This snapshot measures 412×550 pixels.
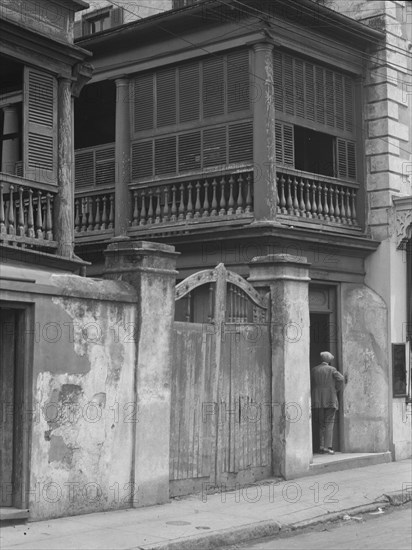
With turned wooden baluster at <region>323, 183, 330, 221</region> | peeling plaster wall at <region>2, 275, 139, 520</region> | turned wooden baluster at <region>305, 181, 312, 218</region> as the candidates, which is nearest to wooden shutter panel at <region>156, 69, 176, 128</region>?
turned wooden baluster at <region>305, 181, 312, 218</region>

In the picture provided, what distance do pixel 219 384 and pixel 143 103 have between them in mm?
6547

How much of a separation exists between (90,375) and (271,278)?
362 cm

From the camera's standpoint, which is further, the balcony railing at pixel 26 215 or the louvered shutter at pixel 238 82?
the louvered shutter at pixel 238 82

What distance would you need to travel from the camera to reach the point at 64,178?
12227 mm

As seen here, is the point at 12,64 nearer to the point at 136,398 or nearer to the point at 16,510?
the point at 136,398

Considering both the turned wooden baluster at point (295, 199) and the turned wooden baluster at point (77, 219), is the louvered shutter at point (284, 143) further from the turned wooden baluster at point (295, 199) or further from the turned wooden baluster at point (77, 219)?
the turned wooden baluster at point (77, 219)

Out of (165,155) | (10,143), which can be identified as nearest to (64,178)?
(10,143)

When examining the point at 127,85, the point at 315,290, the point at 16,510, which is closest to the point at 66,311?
the point at 16,510

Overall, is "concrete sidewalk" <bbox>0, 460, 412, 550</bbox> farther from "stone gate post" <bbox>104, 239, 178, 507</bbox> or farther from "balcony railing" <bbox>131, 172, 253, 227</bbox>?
"balcony railing" <bbox>131, 172, 253, 227</bbox>

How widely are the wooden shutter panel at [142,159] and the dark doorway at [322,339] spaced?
3.87 meters

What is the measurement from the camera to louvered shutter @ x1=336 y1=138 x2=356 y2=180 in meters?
15.7

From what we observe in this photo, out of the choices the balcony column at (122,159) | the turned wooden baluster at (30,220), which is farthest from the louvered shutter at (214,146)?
the turned wooden baluster at (30,220)

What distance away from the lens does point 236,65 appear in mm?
14664

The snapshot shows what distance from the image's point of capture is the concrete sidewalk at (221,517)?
336 inches
